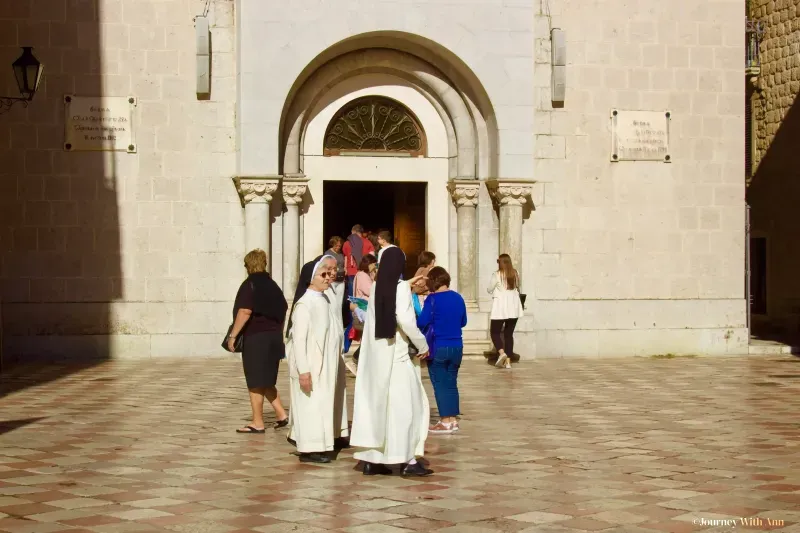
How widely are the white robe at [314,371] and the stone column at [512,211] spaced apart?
8.98m

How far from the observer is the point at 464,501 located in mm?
7930

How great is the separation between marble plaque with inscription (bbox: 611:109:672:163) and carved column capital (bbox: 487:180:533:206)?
1644 mm

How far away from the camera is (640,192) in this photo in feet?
A: 62.8

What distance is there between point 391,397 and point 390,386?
98mm

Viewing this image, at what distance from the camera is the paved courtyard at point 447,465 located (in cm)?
735

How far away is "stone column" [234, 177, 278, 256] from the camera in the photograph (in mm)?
17656

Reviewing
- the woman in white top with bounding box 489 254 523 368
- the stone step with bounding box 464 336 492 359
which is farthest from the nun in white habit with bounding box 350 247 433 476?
the stone step with bounding box 464 336 492 359

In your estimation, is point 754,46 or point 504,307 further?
point 754,46

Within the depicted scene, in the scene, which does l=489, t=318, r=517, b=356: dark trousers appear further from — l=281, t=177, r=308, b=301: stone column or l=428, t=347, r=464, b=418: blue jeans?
l=428, t=347, r=464, b=418: blue jeans

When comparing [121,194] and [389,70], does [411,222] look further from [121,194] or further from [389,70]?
[121,194]

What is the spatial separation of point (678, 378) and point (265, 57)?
7.41 metres

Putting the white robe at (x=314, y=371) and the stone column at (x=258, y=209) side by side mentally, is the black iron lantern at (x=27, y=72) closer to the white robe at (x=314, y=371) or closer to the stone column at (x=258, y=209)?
the stone column at (x=258, y=209)

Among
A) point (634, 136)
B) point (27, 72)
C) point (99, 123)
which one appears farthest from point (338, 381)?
point (634, 136)

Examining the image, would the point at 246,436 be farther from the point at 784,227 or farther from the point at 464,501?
the point at 784,227
